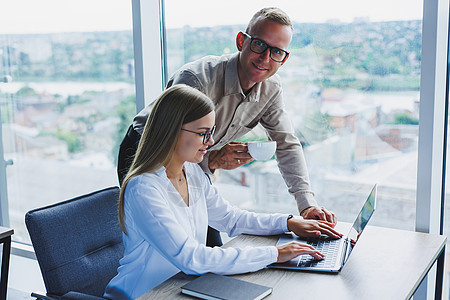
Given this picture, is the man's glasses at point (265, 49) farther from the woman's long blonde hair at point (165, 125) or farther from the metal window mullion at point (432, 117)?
the metal window mullion at point (432, 117)

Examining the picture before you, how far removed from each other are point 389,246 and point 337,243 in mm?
213

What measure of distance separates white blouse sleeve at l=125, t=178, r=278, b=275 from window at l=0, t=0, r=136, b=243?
4.95ft

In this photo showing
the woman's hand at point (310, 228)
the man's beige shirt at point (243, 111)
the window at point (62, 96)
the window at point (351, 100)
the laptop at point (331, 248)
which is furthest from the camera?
the window at point (62, 96)

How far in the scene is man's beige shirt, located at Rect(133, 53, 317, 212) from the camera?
201 centimetres

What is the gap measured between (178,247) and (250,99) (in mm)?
794

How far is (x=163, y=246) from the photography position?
58.8 inches

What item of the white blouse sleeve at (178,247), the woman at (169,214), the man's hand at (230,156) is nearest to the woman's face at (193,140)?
the woman at (169,214)

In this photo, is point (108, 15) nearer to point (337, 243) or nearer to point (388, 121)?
point (388, 121)

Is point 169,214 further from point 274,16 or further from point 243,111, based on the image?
point 274,16

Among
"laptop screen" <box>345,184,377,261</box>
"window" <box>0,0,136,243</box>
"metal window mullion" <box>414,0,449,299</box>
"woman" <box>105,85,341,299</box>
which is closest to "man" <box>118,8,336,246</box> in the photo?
"laptop screen" <box>345,184,377,261</box>

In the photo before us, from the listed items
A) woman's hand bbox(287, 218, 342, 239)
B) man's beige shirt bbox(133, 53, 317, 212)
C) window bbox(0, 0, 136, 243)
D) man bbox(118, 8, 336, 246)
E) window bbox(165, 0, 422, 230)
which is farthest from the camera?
window bbox(0, 0, 136, 243)

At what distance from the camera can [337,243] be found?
1750 millimetres

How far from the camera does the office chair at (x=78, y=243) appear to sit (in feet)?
5.43

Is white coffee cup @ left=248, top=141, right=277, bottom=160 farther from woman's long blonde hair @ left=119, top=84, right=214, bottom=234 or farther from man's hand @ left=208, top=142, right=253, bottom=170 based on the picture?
woman's long blonde hair @ left=119, top=84, right=214, bottom=234
